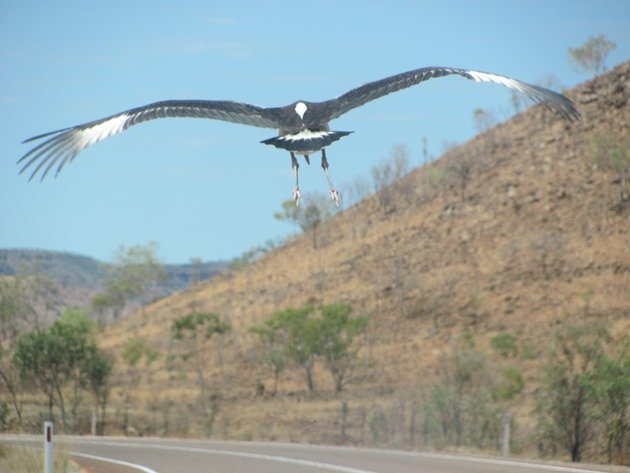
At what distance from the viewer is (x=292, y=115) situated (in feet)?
46.8

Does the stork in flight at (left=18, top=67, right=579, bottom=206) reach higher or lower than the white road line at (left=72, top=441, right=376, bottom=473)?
higher

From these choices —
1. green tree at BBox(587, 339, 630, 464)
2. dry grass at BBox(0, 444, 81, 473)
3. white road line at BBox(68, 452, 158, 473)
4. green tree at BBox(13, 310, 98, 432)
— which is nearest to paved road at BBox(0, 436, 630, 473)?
white road line at BBox(68, 452, 158, 473)

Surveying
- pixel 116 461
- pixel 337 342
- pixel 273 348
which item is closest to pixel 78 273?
pixel 273 348

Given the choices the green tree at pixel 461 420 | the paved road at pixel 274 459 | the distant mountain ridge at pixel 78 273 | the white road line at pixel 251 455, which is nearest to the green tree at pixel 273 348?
the green tree at pixel 461 420

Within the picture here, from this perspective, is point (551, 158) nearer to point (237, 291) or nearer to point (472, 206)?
point (472, 206)

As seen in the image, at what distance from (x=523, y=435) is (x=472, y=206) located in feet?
160

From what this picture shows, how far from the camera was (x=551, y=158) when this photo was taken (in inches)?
3108

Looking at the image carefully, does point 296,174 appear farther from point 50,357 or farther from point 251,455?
point 50,357

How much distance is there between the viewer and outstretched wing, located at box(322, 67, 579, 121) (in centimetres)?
1458

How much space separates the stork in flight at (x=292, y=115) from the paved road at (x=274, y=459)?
20.2ft

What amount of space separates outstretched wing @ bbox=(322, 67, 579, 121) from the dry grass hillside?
90.7 ft

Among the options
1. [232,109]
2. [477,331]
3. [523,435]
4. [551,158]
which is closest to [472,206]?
[551,158]

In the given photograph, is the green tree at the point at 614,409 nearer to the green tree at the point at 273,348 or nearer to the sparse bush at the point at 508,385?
the sparse bush at the point at 508,385

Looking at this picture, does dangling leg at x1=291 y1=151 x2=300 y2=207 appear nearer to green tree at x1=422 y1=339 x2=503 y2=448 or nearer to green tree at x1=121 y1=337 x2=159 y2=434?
green tree at x1=422 y1=339 x2=503 y2=448
